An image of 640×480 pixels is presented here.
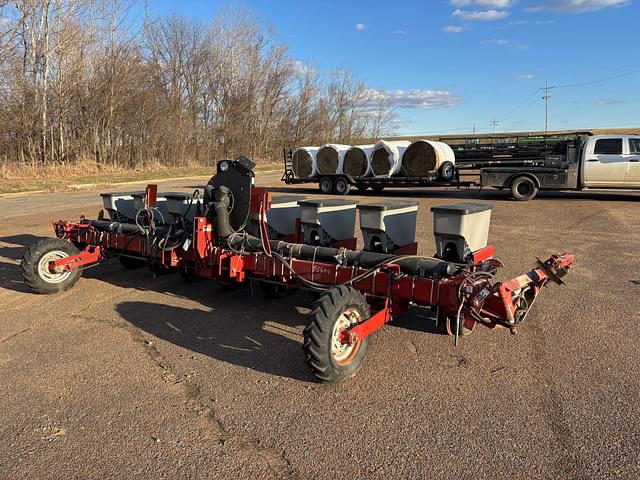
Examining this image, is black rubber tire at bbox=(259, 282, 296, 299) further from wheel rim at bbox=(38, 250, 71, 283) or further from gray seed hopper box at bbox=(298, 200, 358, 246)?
wheel rim at bbox=(38, 250, 71, 283)

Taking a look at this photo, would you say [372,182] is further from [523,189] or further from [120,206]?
[120,206]

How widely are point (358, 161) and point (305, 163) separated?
2562mm

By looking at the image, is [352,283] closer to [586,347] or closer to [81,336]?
[586,347]

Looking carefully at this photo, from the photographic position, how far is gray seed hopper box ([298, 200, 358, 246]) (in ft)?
16.3

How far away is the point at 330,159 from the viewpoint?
61.6ft

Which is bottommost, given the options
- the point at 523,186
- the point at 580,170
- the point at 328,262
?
the point at 328,262

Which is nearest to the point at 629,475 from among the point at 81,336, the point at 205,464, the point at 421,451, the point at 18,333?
the point at 421,451

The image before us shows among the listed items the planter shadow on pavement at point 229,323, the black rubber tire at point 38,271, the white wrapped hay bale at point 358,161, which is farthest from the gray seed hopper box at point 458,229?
the white wrapped hay bale at point 358,161

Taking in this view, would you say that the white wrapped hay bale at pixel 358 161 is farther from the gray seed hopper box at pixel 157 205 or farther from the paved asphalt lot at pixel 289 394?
the paved asphalt lot at pixel 289 394

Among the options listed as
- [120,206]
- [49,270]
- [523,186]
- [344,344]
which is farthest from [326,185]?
[344,344]

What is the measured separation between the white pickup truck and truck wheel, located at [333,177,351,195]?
497 centimetres

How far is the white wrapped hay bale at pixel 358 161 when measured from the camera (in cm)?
1780

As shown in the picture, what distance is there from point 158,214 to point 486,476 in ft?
16.7

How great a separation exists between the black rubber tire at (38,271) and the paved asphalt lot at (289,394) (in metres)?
0.14
